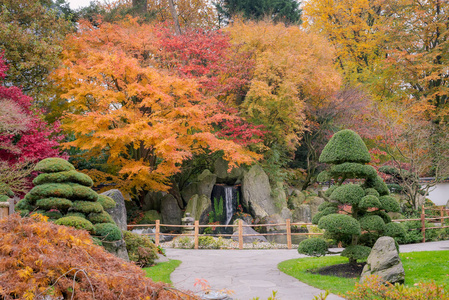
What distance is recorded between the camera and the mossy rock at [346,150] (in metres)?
8.52

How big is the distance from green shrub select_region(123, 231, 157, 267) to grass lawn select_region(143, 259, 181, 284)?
29 centimetres

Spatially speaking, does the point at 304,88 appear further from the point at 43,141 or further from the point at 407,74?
the point at 43,141

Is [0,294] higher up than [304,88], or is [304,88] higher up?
[304,88]

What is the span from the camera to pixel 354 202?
827 centimetres

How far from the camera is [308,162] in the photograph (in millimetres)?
20906

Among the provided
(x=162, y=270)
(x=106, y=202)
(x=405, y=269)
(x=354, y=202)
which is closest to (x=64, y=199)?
(x=106, y=202)

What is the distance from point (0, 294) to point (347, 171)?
7030mm

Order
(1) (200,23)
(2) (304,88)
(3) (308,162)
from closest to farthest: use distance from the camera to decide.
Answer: (2) (304,88) < (3) (308,162) < (1) (200,23)

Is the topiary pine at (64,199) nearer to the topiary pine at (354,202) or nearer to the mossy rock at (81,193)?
the mossy rock at (81,193)

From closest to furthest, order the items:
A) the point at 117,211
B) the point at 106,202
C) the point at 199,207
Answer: the point at 106,202 → the point at 117,211 → the point at 199,207

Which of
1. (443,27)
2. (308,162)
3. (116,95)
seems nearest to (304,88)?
(308,162)

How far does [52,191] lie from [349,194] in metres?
6.29

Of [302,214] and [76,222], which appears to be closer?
[76,222]

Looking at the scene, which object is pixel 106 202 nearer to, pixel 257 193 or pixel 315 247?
pixel 315 247
